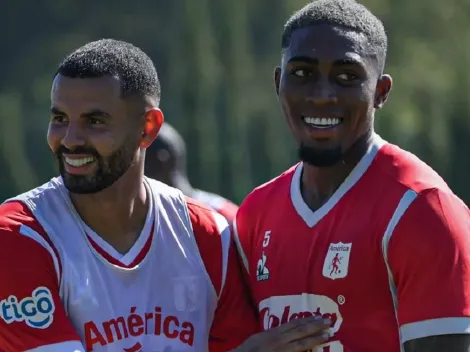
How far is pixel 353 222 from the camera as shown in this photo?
15.1 feet

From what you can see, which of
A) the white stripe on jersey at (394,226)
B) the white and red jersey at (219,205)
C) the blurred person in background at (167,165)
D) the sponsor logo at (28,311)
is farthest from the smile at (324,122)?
the blurred person in background at (167,165)

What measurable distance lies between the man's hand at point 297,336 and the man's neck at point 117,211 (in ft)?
2.67

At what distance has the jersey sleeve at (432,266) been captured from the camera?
4227mm

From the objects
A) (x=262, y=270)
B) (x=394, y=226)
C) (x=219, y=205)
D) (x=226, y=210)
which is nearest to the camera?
(x=394, y=226)

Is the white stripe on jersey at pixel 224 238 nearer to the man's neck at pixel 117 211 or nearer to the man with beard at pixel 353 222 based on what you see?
the man with beard at pixel 353 222

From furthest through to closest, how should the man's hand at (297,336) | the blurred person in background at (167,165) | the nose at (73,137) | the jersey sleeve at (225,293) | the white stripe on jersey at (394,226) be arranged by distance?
the blurred person in background at (167,165), the jersey sleeve at (225,293), the nose at (73,137), the man's hand at (297,336), the white stripe on jersey at (394,226)

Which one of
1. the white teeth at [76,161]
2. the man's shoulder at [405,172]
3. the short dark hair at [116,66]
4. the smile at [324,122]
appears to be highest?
the short dark hair at [116,66]

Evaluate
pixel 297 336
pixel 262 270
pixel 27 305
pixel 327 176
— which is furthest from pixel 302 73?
pixel 27 305

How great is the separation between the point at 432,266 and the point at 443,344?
304 millimetres

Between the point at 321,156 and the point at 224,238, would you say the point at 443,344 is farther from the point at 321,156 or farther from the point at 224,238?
the point at 224,238

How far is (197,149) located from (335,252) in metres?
22.3

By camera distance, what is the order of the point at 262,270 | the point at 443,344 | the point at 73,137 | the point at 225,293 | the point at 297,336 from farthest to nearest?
the point at 225,293
the point at 262,270
the point at 73,137
the point at 297,336
the point at 443,344

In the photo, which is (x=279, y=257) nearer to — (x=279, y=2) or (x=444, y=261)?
(x=444, y=261)

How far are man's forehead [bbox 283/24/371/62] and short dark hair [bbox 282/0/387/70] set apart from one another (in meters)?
0.03
